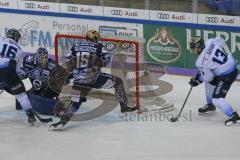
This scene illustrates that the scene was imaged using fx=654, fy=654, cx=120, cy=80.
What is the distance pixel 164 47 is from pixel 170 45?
0.11 m

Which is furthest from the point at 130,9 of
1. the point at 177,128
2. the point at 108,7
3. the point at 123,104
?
the point at 177,128

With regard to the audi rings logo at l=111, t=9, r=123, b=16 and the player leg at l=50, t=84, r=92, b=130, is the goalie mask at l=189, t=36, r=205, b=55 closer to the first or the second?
the player leg at l=50, t=84, r=92, b=130

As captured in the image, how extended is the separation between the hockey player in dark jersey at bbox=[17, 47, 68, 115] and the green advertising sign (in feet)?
9.14

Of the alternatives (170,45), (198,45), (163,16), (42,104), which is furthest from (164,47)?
(42,104)

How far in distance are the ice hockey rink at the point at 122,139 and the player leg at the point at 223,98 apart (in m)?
0.11

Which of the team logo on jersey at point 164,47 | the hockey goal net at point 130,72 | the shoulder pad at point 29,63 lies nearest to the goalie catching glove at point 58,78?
the hockey goal net at point 130,72

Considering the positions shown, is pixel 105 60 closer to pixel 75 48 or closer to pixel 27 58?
pixel 75 48

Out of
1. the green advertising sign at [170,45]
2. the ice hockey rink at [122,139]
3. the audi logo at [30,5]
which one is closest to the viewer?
the ice hockey rink at [122,139]

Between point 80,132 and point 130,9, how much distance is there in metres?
3.92

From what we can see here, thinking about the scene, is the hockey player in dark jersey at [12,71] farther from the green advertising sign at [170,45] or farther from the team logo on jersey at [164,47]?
the team logo on jersey at [164,47]

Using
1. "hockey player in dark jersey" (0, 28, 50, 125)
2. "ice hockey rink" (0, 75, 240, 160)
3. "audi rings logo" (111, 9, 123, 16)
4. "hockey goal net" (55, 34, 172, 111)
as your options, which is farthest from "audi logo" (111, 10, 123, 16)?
"hockey player in dark jersey" (0, 28, 50, 125)

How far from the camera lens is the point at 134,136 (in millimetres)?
7273

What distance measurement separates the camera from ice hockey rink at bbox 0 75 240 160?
21.4 ft

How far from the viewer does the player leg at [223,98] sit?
751 centimetres
